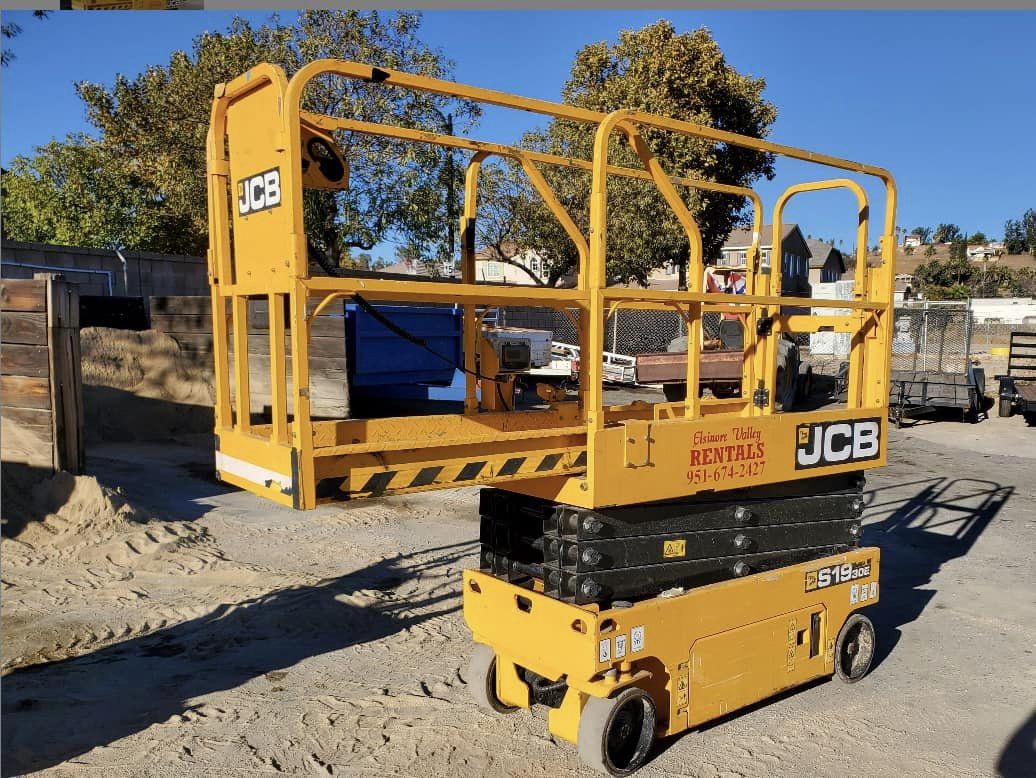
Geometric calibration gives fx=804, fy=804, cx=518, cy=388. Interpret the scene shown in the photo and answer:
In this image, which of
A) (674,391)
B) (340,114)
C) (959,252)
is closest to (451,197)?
(340,114)

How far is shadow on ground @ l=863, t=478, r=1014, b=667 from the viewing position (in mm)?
6555

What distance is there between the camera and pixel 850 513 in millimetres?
5184

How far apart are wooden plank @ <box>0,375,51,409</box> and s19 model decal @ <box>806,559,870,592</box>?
7.15 meters

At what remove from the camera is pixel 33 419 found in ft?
26.1

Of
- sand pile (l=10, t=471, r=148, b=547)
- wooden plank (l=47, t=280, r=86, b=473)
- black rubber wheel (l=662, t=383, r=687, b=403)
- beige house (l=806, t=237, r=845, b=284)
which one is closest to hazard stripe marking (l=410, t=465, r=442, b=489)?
sand pile (l=10, t=471, r=148, b=547)

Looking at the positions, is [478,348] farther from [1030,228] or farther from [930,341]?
[1030,228]

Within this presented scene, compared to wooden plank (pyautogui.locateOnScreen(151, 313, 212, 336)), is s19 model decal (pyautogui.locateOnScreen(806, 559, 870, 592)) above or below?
below

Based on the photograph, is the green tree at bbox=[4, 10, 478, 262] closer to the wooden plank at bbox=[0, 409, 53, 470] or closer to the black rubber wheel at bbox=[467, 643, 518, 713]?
the wooden plank at bbox=[0, 409, 53, 470]

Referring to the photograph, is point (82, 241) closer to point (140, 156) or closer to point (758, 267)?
point (140, 156)

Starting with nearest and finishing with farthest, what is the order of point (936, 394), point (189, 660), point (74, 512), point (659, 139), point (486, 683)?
1. point (486, 683)
2. point (189, 660)
3. point (74, 512)
4. point (936, 394)
5. point (659, 139)

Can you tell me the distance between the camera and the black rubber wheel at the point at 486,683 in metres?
4.60

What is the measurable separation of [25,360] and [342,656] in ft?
16.3

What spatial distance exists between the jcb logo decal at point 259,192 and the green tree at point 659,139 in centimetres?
1789

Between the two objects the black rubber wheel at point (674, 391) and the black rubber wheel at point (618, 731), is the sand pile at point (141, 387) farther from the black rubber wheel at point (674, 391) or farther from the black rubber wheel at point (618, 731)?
the black rubber wheel at point (618, 731)
